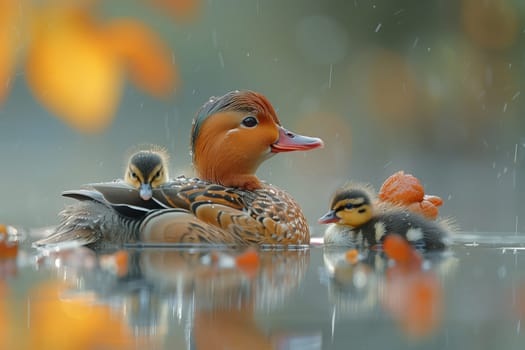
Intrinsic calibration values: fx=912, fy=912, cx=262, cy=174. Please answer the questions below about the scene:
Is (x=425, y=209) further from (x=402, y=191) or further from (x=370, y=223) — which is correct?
(x=370, y=223)

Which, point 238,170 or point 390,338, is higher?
point 238,170

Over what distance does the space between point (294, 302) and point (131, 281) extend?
2.04 feet

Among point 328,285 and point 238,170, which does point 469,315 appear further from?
point 238,170

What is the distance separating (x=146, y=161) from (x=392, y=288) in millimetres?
1597

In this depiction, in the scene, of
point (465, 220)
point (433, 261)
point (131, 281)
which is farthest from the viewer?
point (465, 220)

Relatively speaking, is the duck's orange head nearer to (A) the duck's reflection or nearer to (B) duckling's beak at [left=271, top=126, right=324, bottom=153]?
(B) duckling's beak at [left=271, top=126, right=324, bottom=153]

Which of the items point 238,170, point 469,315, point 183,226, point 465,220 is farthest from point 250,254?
point 465,220

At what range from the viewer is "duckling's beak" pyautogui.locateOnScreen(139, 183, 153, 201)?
3.93 metres

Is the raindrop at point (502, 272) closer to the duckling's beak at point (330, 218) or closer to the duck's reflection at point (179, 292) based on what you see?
the duck's reflection at point (179, 292)

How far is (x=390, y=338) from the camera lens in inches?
78.8

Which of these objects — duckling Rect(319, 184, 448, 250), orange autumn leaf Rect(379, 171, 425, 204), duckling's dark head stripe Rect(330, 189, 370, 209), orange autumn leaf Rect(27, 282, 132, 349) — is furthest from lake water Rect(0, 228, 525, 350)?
orange autumn leaf Rect(379, 171, 425, 204)

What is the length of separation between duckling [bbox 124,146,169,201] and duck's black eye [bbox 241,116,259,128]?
426 millimetres

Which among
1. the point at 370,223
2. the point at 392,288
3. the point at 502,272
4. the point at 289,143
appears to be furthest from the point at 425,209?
the point at 392,288

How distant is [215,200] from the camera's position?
408 cm
